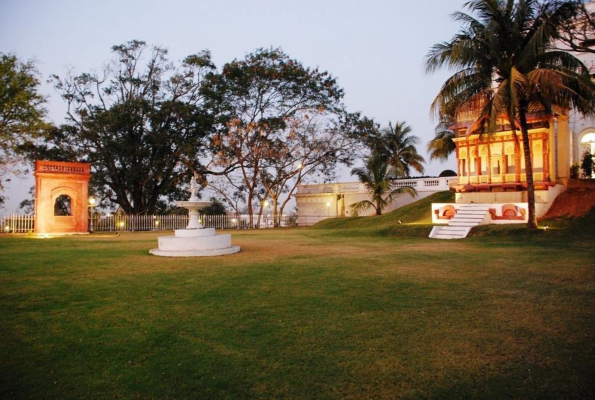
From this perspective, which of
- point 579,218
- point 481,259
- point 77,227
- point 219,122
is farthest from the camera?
point 219,122

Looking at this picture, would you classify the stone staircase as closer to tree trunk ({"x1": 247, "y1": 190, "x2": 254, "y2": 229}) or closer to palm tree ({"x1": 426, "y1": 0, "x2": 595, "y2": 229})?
palm tree ({"x1": 426, "y1": 0, "x2": 595, "y2": 229})

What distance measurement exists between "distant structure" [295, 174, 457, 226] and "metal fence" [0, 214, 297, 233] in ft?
8.43

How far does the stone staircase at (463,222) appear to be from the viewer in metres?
16.7

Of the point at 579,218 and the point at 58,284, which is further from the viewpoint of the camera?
the point at 579,218

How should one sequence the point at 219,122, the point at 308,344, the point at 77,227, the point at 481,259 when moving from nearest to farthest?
the point at 308,344, the point at 481,259, the point at 77,227, the point at 219,122

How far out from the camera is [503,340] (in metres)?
4.40

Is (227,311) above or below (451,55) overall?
below

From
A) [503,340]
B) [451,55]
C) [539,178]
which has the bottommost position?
[503,340]

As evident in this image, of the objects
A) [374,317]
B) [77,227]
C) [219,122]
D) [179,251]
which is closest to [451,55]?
[179,251]

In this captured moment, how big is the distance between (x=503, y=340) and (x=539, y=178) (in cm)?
1695

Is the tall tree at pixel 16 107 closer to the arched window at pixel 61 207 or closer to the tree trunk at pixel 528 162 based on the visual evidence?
the arched window at pixel 61 207

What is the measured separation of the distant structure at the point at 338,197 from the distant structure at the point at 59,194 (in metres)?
15.6

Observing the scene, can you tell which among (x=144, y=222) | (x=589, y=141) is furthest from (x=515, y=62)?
(x=144, y=222)

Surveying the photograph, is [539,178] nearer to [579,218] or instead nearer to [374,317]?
[579,218]
